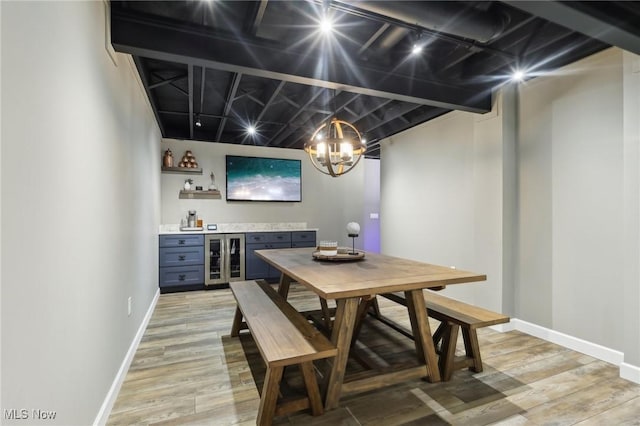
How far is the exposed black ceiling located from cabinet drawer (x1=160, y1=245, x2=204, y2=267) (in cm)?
218

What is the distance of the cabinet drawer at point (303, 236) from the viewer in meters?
5.38

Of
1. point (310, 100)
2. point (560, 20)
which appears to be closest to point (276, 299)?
point (310, 100)

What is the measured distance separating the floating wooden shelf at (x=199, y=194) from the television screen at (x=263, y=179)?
0.24 metres

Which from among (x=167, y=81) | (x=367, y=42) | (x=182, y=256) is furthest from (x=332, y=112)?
(x=182, y=256)

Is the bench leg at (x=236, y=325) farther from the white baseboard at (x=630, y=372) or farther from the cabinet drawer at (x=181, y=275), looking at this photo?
the white baseboard at (x=630, y=372)

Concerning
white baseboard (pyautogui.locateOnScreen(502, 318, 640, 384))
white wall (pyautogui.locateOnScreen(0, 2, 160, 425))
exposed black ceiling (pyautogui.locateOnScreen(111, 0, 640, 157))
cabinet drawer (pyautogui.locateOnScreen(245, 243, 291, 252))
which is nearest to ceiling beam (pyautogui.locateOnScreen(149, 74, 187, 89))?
exposed black ceiling (pyautogui.locateOnScreen(111, 0, 640, 157))

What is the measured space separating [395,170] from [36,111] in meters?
4.74

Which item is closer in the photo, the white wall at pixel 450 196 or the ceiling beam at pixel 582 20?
the ceiling beam at pixel 582 20

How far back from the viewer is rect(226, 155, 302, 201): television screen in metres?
5.54

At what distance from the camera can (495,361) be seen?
2.46 meters

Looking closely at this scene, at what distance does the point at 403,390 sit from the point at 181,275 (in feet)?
12.3

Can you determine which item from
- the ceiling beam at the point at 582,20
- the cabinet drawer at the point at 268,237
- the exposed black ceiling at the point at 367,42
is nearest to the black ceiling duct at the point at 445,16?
the exposed black ceiling at the point at 367,42

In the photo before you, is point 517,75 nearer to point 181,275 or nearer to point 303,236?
point 303,236

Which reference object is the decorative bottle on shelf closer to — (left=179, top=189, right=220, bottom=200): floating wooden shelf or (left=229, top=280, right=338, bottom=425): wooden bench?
(left=179, top=189, right=220, bottom=200): floating wooden shelf
